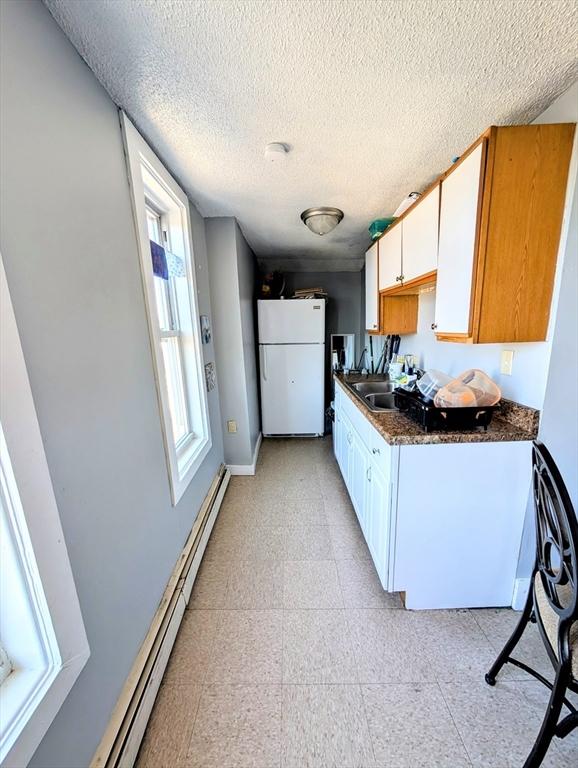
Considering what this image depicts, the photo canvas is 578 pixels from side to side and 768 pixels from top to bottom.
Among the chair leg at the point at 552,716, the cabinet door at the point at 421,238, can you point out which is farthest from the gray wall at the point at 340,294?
the chair leg at the point at 552,716

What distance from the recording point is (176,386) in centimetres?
194

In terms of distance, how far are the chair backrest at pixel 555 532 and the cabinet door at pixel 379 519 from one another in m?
0.55

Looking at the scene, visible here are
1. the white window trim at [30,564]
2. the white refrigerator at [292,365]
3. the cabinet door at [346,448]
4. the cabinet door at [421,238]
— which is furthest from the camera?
the white refrigerator at [292,365]

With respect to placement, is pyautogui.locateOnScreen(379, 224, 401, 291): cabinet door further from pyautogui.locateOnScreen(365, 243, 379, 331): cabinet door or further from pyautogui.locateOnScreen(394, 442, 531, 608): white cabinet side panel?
pyautogui.locateOnScreen(394, 442, 531, 608): white cabinet side panel

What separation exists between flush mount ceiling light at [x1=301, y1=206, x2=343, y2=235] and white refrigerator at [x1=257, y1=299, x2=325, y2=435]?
107cm

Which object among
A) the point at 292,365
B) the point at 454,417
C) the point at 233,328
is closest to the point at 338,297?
the point at 292,365

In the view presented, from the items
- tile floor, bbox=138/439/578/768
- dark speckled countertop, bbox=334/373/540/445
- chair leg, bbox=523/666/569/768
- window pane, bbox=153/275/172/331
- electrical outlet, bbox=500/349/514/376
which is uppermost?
window pane, bbox=153/275/172/331

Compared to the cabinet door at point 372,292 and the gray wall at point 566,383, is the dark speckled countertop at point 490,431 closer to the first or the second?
the gray wall at point 566,383

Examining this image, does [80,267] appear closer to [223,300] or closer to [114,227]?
[114,227]

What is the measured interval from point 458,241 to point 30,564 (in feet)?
6.05

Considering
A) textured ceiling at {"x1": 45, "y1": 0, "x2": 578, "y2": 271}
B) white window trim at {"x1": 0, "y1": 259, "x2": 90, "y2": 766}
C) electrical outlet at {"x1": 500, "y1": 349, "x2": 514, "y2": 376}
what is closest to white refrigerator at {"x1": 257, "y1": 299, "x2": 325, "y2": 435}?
textured ceiling at {"x1": 45, "y1": 0, "x2": 578, "y2": 271}

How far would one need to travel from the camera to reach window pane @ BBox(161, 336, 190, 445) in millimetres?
1875

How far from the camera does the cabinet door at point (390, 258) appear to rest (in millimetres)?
1951

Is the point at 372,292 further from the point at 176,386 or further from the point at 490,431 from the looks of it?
the point at 176,386
